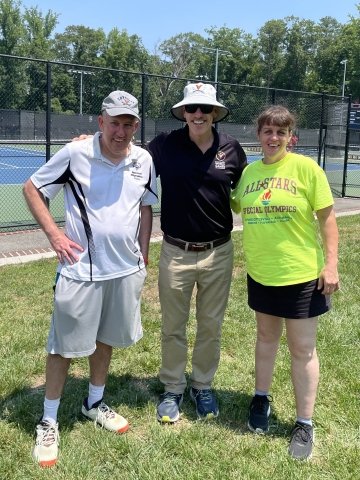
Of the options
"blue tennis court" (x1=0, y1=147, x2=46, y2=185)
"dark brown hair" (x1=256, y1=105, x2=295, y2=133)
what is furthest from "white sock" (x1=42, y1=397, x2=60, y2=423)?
"blue tennis court" (x1=0, y1=147, x2=46, y2=185)

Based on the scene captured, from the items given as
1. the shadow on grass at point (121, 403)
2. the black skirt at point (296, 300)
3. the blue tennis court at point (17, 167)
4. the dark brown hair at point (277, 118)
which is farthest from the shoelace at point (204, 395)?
the blue tennis court at point (17, 167)

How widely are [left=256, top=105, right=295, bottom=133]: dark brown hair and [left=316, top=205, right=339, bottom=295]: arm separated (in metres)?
0.52

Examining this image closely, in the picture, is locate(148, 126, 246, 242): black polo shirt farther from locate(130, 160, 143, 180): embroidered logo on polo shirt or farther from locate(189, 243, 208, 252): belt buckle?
locate(130, 160, 143, 180): embroidered logo on polo shirt

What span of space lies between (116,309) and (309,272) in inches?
43.8

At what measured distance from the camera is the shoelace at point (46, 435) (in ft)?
9.44

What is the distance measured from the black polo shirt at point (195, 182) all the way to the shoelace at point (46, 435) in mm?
1325

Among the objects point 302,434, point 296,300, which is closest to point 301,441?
point 302,434

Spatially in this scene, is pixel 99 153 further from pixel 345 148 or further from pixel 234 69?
pixel 234 69

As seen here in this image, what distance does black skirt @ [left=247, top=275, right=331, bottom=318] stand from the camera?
114 inches

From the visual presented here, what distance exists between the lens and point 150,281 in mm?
6078

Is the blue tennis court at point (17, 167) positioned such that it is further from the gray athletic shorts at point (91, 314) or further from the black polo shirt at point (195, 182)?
the gray athletic shorts at point (91, 314)

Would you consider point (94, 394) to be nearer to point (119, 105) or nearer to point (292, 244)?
point (292, 244)

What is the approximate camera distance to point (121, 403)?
3457mm

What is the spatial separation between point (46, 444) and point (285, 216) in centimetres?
→ 181
